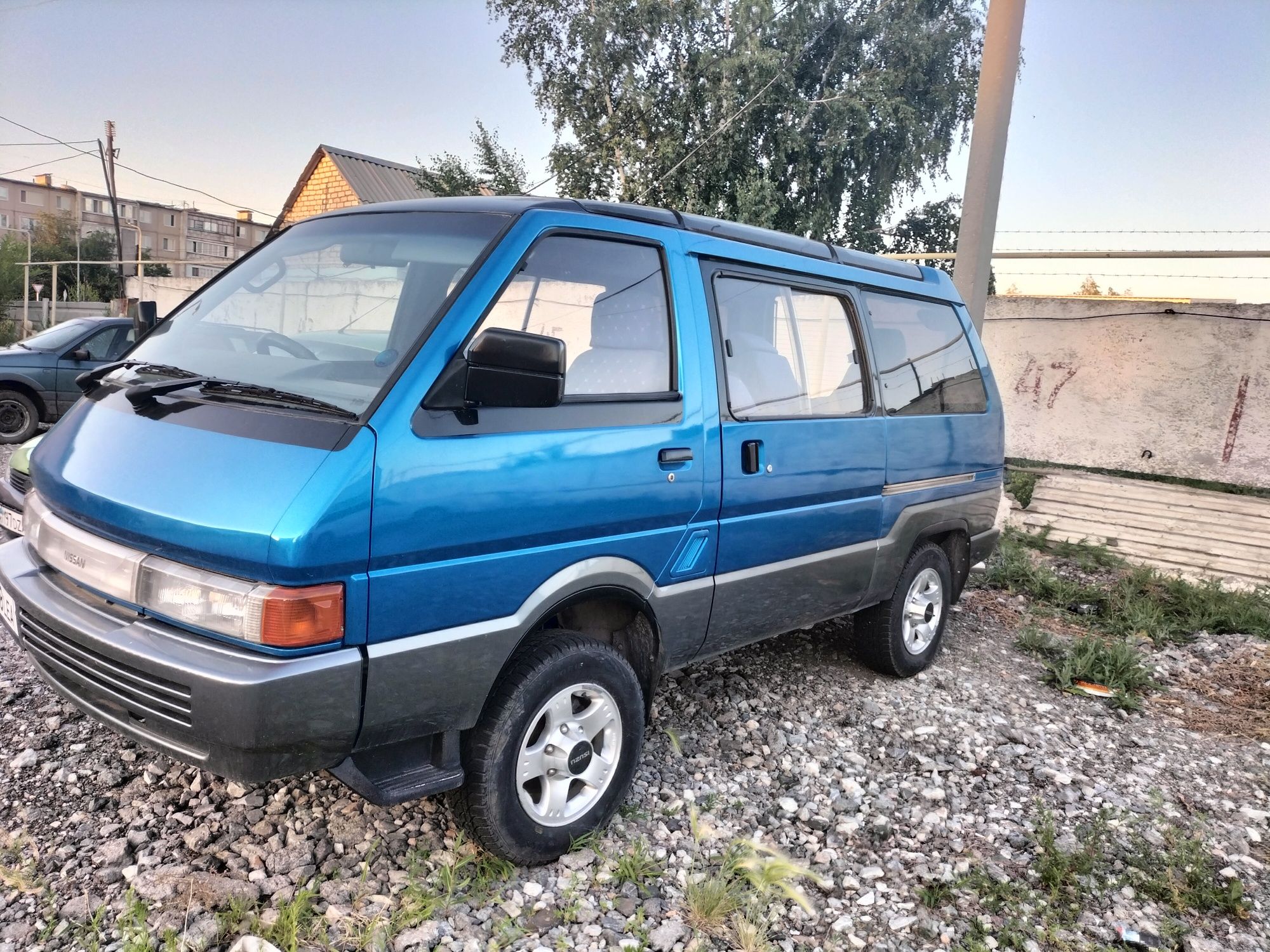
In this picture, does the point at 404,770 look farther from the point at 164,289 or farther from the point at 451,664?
the point at 164,289

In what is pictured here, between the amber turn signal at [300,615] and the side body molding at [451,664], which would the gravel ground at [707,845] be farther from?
the amber turn signal at [300,615]

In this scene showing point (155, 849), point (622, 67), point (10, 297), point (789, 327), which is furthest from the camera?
point (10, 297)

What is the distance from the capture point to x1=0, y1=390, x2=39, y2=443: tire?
9.82 metres

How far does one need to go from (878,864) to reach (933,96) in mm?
24132

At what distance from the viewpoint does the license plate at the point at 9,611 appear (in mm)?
2725

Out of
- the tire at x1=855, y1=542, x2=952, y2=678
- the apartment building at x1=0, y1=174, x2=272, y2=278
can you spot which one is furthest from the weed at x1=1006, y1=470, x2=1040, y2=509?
the apartment building at x1=0, y1=174, x2=272, y2=278

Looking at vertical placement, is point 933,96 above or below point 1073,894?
above

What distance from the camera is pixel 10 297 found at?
53.0 meters

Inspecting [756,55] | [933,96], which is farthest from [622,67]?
[933,96]

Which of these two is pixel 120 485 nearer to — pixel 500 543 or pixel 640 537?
pixel 500 543

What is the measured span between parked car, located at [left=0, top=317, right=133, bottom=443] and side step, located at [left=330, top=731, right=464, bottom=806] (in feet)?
30.3

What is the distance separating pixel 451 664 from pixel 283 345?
3.88ft

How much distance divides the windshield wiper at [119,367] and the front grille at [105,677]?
0.80 meters

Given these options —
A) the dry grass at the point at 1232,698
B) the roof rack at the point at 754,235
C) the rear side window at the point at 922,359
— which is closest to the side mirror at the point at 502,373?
the roof rack at the point at 754,235
